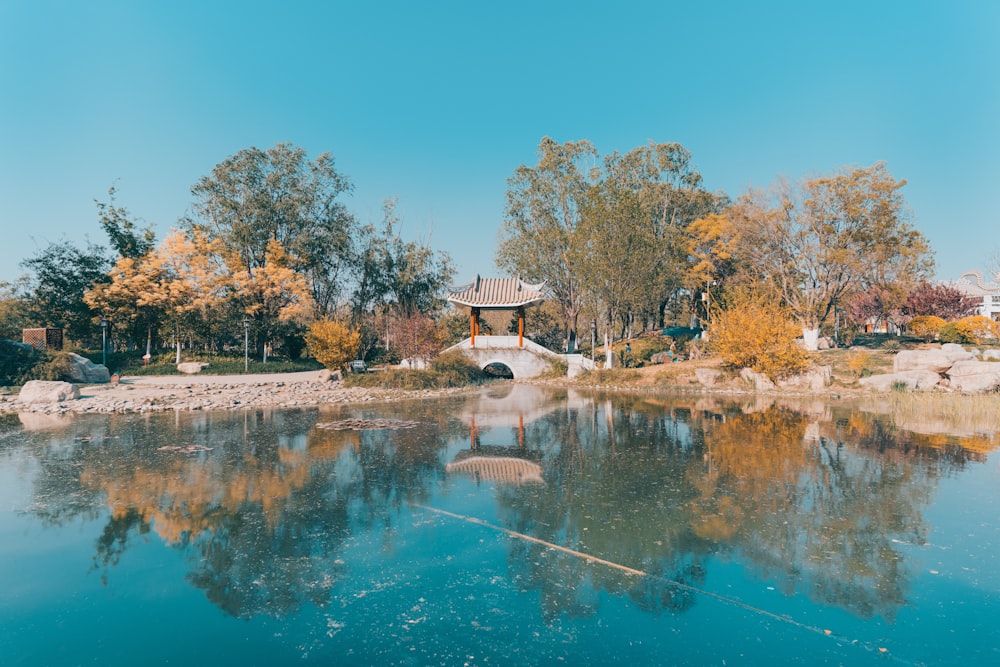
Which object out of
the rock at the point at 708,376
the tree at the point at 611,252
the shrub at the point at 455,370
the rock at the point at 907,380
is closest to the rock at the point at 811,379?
the rock at the point at 907,380

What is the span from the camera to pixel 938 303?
33.6 metres

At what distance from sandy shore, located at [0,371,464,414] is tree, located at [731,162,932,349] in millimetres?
19902

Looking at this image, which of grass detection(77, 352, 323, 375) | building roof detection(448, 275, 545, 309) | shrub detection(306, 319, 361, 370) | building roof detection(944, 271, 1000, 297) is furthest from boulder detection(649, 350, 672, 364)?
building roof detection(944, 271, 1000, 297)

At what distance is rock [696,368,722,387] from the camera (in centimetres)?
2340

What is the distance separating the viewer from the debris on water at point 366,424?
47.6ft

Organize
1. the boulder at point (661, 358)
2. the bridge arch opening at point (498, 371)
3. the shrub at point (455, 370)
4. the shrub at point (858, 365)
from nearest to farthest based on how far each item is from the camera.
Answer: the shrub at point (858, 365) → the shrub at point (455, 370) → the boulder at point (661, 358) → the bridge arch opening at point (498, 371)

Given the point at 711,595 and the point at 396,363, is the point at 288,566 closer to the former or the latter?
the point at 711,595

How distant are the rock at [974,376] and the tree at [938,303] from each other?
16512 millimetres

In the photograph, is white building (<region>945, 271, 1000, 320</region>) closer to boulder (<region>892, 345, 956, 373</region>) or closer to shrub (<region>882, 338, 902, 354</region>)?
shrub (<region>882, 338, 902, 354</region>)

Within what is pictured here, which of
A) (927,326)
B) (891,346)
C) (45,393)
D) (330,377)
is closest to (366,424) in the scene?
(330,377)

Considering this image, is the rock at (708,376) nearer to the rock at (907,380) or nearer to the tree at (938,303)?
the rock at (907,380)

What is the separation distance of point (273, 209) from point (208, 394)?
16.5 metres

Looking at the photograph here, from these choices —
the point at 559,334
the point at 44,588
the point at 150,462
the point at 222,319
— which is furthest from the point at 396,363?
the point at 44,588

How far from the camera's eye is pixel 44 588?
561 centimetres
